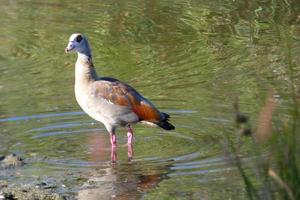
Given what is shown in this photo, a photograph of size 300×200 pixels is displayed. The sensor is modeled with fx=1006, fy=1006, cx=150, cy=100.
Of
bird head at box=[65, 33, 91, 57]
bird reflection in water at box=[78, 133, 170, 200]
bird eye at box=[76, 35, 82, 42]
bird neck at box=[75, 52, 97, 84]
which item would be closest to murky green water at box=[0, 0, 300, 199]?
bird reflection in water at box=[78, 133, 170, 200]

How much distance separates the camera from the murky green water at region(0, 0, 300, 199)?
879 centimetres

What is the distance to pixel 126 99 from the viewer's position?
997 centimetres

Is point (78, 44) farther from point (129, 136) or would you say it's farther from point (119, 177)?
point (119, 177)

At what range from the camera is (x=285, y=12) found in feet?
48.7

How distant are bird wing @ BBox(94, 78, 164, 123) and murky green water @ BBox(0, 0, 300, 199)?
0.29 metres

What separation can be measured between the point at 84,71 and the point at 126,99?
53 cm

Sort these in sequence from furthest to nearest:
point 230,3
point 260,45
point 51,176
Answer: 1. point 230,3
2. point 260,45
3. point 51,176

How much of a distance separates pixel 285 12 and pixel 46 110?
512 cm

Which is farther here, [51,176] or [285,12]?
[285,12]

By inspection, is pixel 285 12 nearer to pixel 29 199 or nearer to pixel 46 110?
pixel 46 110

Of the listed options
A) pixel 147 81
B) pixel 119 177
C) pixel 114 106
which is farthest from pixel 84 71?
pixel 147 81

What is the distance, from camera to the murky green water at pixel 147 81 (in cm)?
879

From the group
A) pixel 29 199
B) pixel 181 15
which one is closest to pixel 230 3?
pixel 181 15

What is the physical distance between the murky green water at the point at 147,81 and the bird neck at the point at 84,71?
0.59 meters
